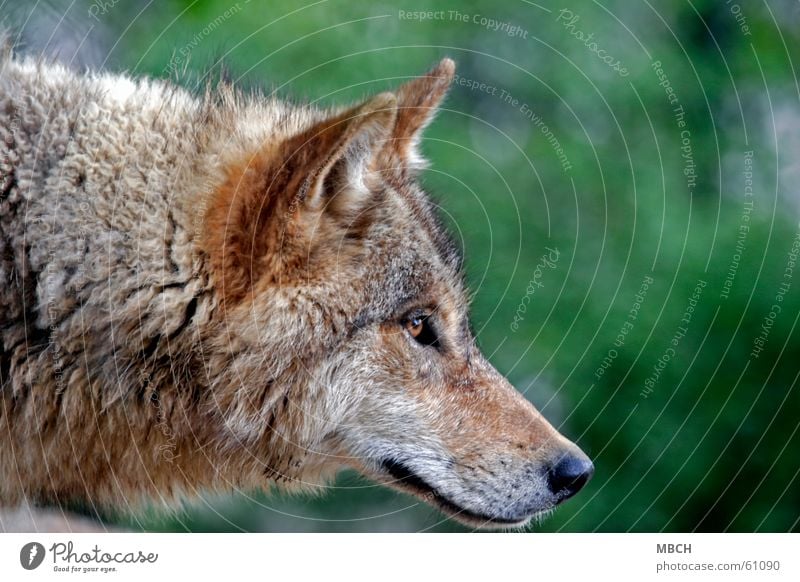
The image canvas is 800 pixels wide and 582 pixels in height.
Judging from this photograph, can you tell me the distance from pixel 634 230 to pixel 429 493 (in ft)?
7.27

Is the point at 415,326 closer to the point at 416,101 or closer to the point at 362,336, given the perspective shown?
the point at 362,336

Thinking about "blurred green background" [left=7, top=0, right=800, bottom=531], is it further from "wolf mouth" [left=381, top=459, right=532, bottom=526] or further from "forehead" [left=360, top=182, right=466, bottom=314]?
"wolf mouth" [left=381, top=459, right=532, bottom=526]

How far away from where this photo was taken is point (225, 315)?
9.11 feet

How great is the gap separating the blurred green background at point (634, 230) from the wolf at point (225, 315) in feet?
4.41

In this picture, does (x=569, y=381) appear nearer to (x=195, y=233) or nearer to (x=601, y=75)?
(x=601, y=75)

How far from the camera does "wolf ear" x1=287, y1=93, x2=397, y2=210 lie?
2.62 metres

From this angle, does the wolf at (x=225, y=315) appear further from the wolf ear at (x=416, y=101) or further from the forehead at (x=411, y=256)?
the wolf ear at (x=416, y=101)

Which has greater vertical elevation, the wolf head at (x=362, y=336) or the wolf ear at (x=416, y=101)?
the wolf ear at (x=416, y=101)

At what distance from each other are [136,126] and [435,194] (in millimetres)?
1286

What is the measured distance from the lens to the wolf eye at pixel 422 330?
10.0ft

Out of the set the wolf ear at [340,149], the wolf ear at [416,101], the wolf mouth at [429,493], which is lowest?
the wolf mouth at [429,493]

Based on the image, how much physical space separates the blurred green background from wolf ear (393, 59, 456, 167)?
0.95 m

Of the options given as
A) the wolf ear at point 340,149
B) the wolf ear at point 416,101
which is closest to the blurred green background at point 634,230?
the wolf ear at point 416,101

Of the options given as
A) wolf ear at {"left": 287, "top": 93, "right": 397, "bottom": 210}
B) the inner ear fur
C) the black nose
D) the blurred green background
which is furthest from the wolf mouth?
the blurred green background
